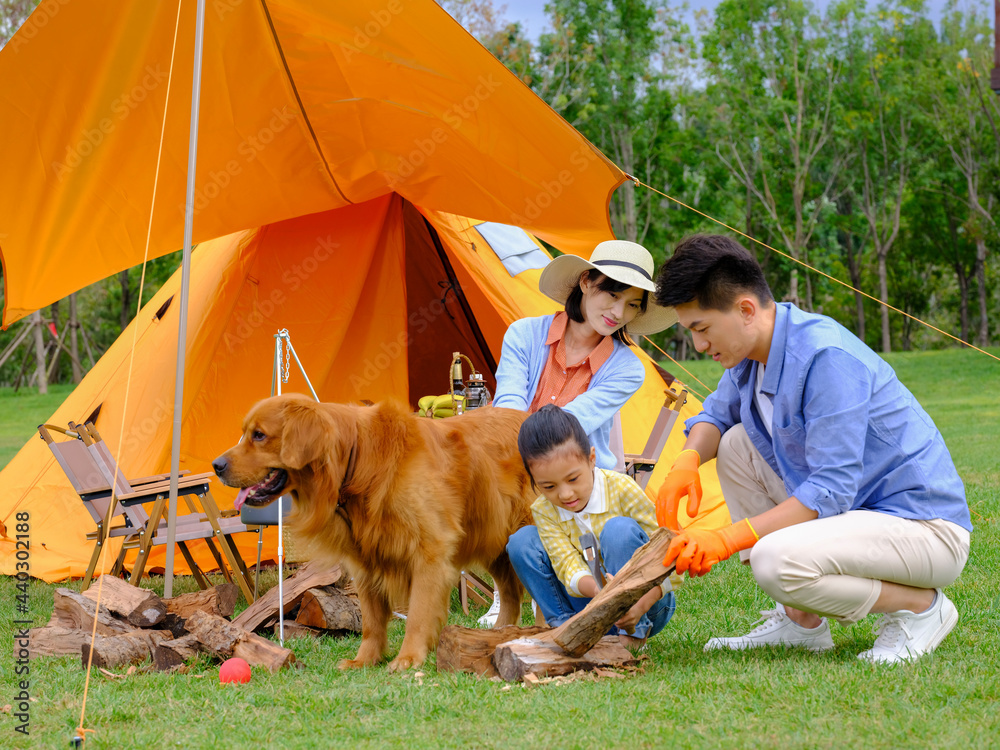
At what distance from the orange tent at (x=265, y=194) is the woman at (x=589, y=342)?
75 centimetres

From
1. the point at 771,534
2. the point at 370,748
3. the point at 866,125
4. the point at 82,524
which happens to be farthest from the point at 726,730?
the point at 866,125

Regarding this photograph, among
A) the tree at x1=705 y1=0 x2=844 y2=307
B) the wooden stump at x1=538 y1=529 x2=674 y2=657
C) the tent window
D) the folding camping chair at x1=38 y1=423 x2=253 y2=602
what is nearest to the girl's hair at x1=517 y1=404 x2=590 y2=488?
the wooden stump at x1=538 y1=529 x2=674 y2=657

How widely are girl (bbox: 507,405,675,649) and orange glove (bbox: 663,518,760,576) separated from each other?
0.26m

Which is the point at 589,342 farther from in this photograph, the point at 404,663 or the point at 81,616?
the point at 81,616

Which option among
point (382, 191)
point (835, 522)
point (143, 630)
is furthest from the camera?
point (382, 191)

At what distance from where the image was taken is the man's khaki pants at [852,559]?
8.52 ft

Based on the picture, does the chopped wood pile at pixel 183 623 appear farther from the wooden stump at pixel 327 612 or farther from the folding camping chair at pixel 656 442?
the folding camping chair at pixel 656 442

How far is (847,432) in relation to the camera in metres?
2.56

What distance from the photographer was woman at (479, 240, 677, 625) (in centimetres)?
365

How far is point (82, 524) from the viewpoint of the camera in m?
5.34

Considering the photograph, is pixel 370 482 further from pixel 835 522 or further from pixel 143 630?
pixel 835 522

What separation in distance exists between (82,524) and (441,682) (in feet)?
11.1

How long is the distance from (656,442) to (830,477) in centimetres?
253

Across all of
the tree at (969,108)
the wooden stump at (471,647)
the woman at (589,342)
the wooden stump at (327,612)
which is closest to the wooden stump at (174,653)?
the wooden stump at (327,612)
